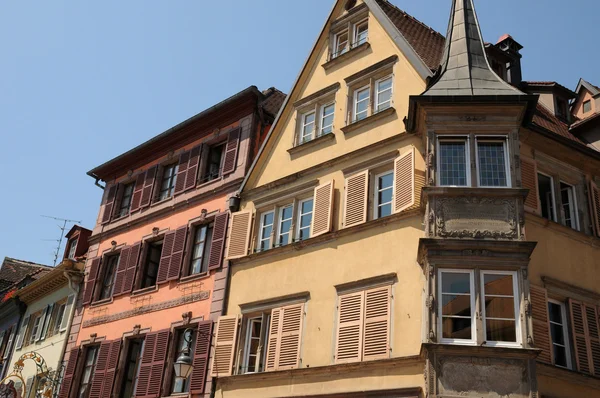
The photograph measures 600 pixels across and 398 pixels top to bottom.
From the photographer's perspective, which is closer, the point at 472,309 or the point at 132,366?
the point at 472,309

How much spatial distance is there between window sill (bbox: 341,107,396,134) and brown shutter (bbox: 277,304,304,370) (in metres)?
4.73

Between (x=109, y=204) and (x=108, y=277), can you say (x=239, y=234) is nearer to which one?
(x=108, y=277)

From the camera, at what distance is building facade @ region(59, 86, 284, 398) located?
19.5 m

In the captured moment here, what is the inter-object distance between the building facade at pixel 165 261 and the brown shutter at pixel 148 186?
5cm

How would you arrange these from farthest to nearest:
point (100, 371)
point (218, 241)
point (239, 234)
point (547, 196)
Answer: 1. point (100, 371)
2. point (218, 241)
3. point (239, 234)
4. point (547, 196)

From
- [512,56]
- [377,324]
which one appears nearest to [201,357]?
[377,324]

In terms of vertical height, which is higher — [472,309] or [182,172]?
[182,172]

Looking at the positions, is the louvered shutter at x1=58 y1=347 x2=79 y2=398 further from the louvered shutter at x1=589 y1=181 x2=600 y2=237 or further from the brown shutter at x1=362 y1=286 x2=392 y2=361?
the louvered shutter at x1=589 y1=181 x2=600 y2=237

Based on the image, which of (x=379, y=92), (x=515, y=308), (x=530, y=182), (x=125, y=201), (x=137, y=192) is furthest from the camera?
(x=125, y=201)

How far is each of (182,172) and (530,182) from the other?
460 inches

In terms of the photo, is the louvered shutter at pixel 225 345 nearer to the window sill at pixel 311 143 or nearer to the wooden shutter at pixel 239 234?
the wooden shutter at pixel 239 234

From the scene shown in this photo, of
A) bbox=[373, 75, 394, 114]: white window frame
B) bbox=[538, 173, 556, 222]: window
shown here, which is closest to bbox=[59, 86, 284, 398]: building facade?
bbox=[373, 75, 394, 114]: white window frame

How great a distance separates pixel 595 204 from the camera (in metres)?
16.4

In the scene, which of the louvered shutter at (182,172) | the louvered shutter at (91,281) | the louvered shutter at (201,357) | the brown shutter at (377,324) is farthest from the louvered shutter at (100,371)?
the brown shutter at (377,324)
